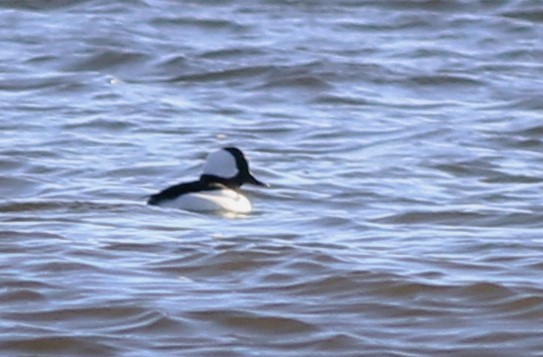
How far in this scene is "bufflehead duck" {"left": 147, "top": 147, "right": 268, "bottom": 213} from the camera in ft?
35.9

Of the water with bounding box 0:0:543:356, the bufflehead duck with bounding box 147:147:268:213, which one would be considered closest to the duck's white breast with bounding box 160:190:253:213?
the bufflehead duck with bounding box 147:147:268:213

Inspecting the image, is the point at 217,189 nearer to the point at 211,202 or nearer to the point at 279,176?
the point at 211,202

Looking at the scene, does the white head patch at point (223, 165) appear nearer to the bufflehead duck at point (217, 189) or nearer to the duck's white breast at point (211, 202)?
the bufflehead duck at point (217, 189)

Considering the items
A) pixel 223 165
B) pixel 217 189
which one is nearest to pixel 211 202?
pixel 217 189

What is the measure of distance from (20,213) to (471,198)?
2.84 m

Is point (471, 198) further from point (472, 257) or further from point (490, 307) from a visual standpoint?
point (490, 307)

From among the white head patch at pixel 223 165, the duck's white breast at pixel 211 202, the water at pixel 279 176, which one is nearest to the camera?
the water at pixel 279 176

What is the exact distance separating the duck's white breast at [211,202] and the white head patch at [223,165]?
1.76 feet

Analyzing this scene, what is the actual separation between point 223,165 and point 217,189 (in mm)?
371

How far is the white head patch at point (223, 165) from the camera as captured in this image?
11859mm

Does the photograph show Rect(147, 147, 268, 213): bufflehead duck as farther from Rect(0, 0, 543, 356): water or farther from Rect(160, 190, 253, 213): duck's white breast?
Rect(0, 0, 543, 356): water

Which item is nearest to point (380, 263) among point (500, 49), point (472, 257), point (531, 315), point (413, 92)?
point (472, 257)

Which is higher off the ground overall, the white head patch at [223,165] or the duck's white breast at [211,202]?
the white head patch at [223,165]

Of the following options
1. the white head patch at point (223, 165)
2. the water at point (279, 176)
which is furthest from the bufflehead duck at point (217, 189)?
the water at point (279, 176)
